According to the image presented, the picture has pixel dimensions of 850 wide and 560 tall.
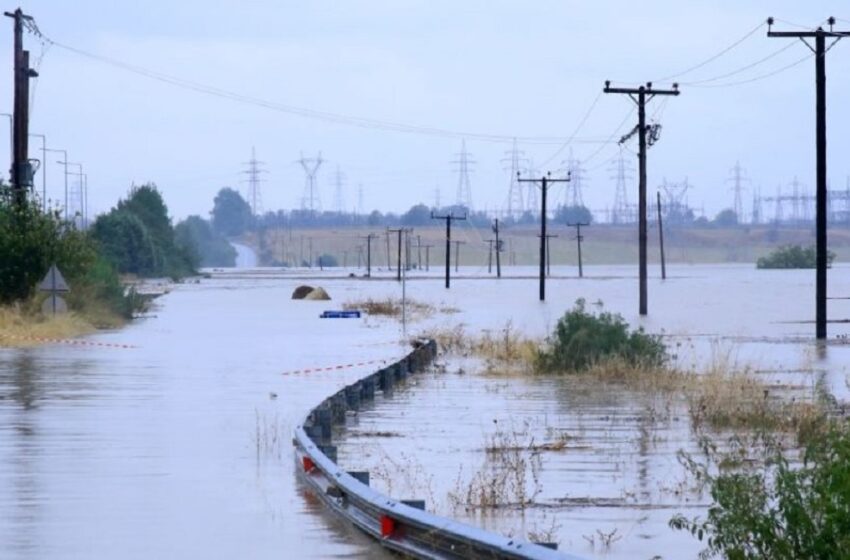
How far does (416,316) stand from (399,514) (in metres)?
56.8

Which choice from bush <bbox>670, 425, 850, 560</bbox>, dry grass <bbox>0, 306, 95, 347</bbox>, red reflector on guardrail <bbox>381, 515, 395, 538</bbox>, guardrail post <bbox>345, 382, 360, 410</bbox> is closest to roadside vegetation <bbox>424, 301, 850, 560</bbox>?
bush <bbox>670, 425, 850, 560</bbox>

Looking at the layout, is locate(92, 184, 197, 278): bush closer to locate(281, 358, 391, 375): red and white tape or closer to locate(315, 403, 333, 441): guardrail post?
locate(281, 358, 391, 375): red and white tape

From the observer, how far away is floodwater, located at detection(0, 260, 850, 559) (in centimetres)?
1462

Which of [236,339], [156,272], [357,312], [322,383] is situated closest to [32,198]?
[236,339]

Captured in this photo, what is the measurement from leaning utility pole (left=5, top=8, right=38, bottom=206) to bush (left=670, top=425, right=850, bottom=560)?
43157 millimetres

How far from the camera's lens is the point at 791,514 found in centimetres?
1131

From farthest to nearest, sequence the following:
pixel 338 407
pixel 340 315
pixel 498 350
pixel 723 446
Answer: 1. pixel 340 315
2. pixel 498 350
3. pixel 338 407
4. pixel 723 446

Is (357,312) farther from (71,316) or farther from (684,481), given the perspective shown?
(684,481)

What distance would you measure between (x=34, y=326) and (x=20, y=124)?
6484 mm

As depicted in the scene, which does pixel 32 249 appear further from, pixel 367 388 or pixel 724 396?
pixel 724 396

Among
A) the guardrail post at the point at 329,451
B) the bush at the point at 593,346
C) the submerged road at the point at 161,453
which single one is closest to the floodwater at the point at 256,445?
the submerged road at the point at 161,453

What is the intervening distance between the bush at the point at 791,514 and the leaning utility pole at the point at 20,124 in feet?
142

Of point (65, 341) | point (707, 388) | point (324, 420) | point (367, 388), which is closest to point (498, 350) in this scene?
point (65, 341)

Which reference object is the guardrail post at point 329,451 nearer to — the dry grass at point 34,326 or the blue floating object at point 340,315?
the dry grass at point 34,326
